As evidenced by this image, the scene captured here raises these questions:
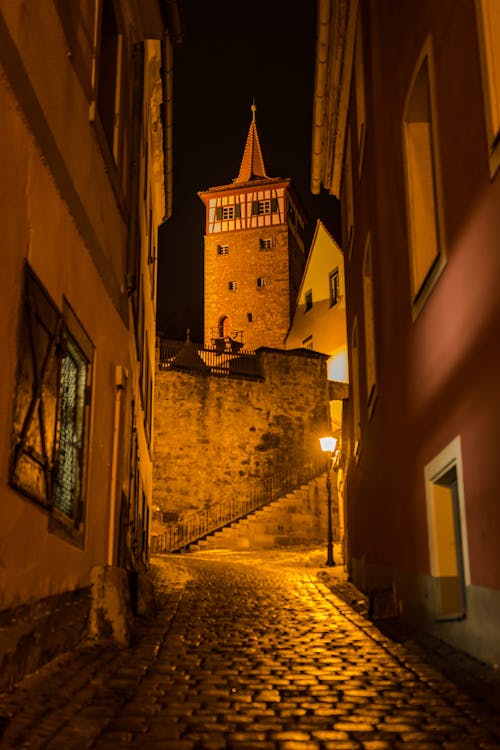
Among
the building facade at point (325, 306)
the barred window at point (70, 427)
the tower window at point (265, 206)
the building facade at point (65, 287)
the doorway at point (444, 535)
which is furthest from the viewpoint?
the tower window at point (265, 206)

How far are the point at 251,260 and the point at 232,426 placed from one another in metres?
24.8

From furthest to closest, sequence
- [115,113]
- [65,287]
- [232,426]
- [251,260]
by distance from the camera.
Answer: [251,260], [232,426], [115,113], [65,287]

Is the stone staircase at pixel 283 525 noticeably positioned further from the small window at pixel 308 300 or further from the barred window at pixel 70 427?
the barred window at pixel 70 427

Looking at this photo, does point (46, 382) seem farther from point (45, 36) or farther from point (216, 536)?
point (216, 536)

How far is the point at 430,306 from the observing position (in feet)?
20.9

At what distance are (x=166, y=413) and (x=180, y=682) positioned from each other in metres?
26.4

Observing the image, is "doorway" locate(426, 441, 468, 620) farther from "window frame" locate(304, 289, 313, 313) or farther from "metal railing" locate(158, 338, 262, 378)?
"window frame" locate(304, 289, 313, 313)

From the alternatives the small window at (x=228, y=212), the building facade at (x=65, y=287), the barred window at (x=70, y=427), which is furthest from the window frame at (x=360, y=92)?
the small window at (x=228, y=212)

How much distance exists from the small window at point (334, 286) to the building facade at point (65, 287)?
32.3 meters

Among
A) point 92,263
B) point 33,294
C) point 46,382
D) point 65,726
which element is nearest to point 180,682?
point 65,726

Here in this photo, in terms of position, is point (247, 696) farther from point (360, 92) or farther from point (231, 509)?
point (231, 509)

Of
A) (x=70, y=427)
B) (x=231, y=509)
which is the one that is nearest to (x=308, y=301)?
(x=231, y=509)

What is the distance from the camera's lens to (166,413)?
31.3 m

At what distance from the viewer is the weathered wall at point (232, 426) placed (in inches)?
1227
